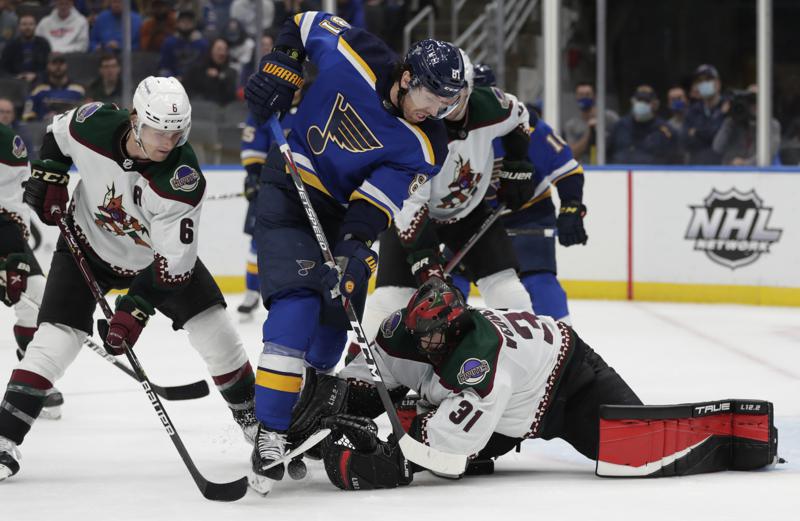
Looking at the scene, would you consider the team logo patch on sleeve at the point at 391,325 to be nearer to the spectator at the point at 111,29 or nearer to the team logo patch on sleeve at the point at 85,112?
the team logo patch on sleeve at the point at 85,112

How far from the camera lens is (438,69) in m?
3.02

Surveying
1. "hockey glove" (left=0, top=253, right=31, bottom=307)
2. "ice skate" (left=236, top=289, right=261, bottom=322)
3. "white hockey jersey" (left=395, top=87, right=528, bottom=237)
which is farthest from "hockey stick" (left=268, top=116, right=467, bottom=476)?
"ice skate" (left=236, top=289, right=261, bottom=322)

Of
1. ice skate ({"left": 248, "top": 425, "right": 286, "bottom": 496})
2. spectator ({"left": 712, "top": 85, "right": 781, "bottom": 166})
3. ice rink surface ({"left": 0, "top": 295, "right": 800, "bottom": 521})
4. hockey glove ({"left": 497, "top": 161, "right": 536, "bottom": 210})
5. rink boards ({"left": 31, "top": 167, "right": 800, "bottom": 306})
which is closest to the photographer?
ice rink surface ({"left": 0, "top": 295, "right": 800, "bottom": 521})

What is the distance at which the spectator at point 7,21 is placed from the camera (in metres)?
7.75

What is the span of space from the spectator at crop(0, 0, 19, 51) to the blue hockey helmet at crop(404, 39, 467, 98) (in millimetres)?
5281

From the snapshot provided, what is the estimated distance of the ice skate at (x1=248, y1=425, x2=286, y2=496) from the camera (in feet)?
9.78

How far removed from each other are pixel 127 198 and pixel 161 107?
0.30 meters

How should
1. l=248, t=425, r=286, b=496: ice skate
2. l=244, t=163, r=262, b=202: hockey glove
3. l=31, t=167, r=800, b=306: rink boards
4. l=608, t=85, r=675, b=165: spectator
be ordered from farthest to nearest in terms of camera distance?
l=608, t=85, r=675, b=165: spectator < l=31, t=167, r=800, b=306: rink boards < l=244, t=163, r=262, b=202: hockey glove < l=248, t=425, r=286, b=496: ice skate

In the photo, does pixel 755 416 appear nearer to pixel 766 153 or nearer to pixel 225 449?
pixel 225 449

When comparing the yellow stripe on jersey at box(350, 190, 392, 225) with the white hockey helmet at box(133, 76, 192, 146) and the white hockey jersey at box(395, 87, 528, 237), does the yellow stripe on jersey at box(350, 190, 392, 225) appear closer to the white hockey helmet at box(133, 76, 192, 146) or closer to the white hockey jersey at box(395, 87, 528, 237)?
the white hockey helmet at box(133, 76, 192, 146)

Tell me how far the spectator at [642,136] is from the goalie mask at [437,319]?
15.2 feet

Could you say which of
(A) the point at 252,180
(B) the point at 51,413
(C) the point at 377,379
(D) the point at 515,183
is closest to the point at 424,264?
(D) the point at 515,183

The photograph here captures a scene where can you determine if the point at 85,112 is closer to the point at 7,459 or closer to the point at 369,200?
the point at 369,200

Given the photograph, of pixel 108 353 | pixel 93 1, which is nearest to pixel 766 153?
pixel 93 1
